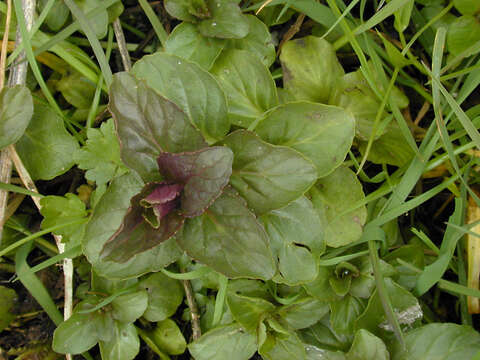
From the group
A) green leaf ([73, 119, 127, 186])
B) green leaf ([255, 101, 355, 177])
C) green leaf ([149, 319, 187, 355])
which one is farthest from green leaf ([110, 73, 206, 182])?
green leaf ([149, 319, 187, 355])

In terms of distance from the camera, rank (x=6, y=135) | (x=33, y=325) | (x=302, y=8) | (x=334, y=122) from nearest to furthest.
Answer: (x=334, y=122) → (x=6, y=135) → (x=302, y=8) → (x=33, y=325)

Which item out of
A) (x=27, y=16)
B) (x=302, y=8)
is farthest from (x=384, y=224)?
(x=27, y=16)

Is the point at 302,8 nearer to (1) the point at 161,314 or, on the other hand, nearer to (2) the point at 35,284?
(1) the point at 161,314

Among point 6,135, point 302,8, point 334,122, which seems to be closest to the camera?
point 334,122

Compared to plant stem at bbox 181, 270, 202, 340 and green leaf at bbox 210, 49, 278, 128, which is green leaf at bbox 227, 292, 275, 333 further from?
green leaf at bbox 210, 49, 278, 128

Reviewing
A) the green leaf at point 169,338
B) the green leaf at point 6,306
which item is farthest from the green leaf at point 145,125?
the green leaf at point 6,306

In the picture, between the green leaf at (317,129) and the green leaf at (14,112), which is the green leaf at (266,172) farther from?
the green leaf at (14,112)

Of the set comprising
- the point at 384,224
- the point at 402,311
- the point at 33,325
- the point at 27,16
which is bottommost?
the point at 33,325

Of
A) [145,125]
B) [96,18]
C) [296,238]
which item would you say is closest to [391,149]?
[296,238]
